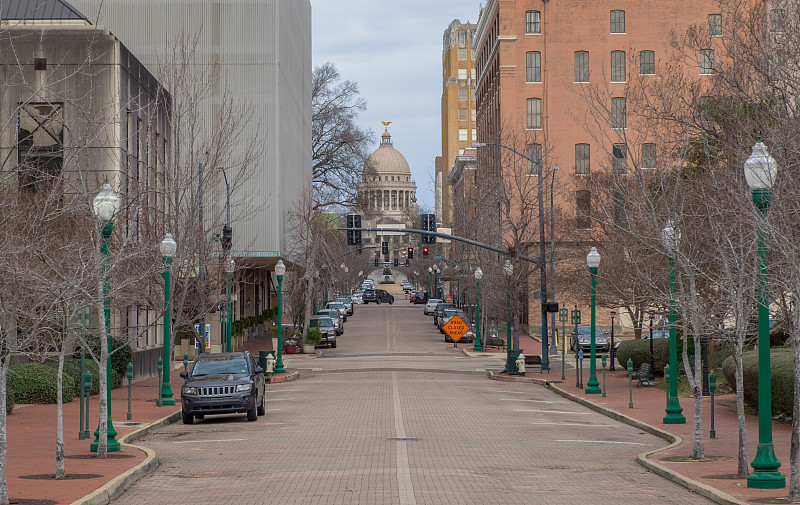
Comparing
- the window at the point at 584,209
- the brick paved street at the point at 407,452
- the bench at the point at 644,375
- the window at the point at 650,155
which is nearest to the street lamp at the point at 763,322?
the brick paved street at the point at 407,452

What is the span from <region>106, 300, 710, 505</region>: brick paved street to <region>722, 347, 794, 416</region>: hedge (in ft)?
9.49

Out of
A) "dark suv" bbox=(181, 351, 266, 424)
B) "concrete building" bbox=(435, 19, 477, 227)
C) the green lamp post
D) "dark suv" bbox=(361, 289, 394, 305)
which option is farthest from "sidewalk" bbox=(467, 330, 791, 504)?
"concrete building" bbox=(435, 19, 477, 227)

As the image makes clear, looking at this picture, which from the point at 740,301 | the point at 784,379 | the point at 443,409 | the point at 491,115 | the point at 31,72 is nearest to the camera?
the point at 740,301

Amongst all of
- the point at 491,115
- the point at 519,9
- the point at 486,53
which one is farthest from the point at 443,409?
the point at 486,53

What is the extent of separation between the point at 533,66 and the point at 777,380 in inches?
2266

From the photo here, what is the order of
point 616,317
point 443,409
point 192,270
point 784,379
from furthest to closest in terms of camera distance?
point 616,317, point 192,270, point 443,409, point 784,379

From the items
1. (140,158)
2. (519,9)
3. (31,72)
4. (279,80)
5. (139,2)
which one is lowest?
(140,158)

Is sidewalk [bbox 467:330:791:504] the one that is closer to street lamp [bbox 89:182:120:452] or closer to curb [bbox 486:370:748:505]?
curb [bbox 486:370:748:505]

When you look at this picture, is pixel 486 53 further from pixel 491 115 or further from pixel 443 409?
pixel 443 409

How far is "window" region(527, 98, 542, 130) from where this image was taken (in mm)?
77312

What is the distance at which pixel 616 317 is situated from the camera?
71000 mm

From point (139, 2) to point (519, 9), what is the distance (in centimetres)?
3087

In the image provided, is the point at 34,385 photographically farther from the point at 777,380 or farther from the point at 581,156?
the point at 581,156

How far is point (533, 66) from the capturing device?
3066 inches
